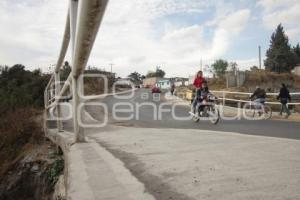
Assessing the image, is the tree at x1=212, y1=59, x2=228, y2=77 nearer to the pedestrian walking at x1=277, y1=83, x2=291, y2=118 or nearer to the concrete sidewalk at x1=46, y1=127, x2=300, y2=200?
the pedestrian walking at x1=277, y1=83, x2=291, y2=118

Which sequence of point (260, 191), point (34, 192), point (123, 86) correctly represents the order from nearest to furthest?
1. point (260, 191)
2. point (34, 192)
3. point (123, 86)

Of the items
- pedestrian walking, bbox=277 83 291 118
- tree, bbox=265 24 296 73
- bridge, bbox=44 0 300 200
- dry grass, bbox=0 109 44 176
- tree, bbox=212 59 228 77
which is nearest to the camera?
bridge, bbox=44 0 300 200

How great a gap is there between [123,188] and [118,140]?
15.7 ft

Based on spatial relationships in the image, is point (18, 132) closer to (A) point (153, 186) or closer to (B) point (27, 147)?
(B) point (27, 147)

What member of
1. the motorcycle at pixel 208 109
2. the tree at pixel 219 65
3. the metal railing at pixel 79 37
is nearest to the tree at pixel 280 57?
the tree at pixel 219 65

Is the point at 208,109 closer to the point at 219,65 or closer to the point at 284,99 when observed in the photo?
the point at 284,99

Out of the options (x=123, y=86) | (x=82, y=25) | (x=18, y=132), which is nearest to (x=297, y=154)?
(x=82, y=25)

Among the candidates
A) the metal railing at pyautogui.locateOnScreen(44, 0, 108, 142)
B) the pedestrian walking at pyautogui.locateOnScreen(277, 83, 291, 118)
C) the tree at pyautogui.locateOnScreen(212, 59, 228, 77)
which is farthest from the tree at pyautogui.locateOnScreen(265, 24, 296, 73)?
the metal railing at pyautogui.locateOnScreen(44, 0, 108, 142)

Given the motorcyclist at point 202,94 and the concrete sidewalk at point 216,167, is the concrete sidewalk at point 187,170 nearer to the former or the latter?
the concrete sidewalk at point 216,167

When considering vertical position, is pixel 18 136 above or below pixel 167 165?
below

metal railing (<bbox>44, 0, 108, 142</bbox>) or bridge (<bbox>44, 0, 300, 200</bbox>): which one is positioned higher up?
metal railing (<bbox>44, 0, 108, 142</bbox>)

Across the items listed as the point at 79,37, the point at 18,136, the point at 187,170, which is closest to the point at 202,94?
the point at 18,136

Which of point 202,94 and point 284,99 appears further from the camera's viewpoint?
point 284,99

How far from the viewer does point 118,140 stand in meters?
9.27
